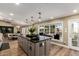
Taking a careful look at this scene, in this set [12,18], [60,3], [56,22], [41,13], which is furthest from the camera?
[56,22]

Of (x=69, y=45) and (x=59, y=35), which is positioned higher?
(x=59, y=35)

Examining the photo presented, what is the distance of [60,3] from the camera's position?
1784 mm

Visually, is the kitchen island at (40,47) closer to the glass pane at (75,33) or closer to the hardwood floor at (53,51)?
the hardwood floor at (53,51)

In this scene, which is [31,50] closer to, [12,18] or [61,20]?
[12,18]

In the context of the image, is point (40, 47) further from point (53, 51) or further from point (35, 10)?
point (35, 10)

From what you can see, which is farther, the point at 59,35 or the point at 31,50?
the point at 59,35

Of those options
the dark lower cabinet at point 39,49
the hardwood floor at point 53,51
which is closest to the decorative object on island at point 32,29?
the dark lower cabinet at point 39,49

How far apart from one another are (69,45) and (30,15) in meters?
1.25

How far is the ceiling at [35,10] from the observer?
5.99 ft

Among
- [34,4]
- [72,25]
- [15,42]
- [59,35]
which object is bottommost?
[15,42]

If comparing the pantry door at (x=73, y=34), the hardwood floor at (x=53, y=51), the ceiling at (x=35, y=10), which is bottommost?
the hardwood floor at (x=53, y=51)

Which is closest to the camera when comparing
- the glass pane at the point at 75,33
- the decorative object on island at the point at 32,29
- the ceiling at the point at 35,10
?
the ceiling at the point at 35,10

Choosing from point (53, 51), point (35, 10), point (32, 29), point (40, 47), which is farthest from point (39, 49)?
point (35, 10)

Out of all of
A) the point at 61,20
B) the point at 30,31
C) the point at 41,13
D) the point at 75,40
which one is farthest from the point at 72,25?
the point at 30,31
